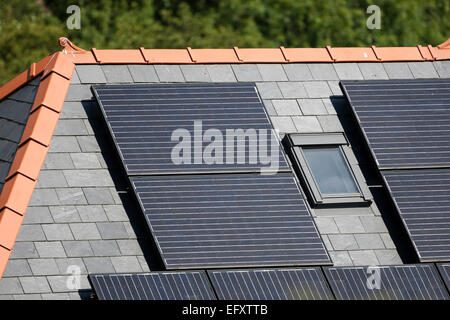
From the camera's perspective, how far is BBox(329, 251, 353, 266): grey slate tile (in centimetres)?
1817

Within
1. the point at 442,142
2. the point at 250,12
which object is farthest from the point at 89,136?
the point at 250,12

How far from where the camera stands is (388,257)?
18.4m

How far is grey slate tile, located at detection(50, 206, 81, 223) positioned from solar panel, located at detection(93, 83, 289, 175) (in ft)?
3.77

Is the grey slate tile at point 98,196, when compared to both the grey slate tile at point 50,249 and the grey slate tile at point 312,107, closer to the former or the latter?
the grey slate tile at point 50,249

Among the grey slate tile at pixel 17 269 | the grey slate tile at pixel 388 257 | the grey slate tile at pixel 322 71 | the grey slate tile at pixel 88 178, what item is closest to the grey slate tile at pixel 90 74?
the grey slate tile at pixel 88 178

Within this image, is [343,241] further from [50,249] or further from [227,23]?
[227,23]

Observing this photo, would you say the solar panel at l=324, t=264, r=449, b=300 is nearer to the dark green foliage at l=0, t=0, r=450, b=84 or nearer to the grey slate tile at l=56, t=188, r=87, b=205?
the grey slate tile at l=56, t=188, r=87, b=205

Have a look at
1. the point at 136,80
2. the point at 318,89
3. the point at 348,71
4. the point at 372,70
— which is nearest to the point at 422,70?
the point at 372,70

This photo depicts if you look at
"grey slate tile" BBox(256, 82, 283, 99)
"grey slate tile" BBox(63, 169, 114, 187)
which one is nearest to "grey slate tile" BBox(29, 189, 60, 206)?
"grey slate tile" BBox(63, 169, 114, 187)

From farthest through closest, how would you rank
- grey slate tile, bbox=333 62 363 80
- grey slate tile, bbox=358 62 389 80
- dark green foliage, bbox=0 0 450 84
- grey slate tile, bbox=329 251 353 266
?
dark green foliage, bbox=0 0 450 84 → grey slate tile, bbox=358 62 389 80 → grey slate tile, bbox=333 62 363 80 → grey slate tile, bbox=329 251 353 266

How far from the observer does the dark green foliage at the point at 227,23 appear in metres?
53.7

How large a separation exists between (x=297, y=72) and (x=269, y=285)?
16.3 ft

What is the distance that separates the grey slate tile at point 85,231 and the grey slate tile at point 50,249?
32cm
